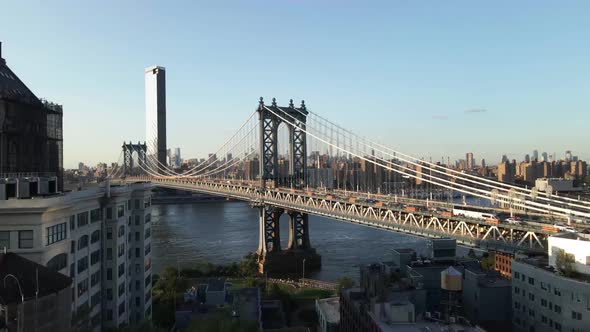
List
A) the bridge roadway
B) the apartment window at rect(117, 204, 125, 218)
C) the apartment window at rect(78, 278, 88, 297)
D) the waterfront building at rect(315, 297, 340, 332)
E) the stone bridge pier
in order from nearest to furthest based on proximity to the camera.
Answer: the apartment window at rect(78, 278, 88, 297) < the apartment window at rect(117, 204, 125, 218) < the waterfront building at rect(315, 297, 340, 332) < the bridge roadway < the stone bridge pier

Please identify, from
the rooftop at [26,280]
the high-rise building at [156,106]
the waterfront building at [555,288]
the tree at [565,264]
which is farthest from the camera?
the high-rise building at [156,106]

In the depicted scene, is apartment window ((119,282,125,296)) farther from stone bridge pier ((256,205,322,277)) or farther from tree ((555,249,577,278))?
stone bridge pier ((256,205,322,277))

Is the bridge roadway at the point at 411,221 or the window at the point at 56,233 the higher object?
the window at the point at 56,233

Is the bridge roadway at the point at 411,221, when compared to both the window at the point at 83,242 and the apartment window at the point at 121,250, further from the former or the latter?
the window at the point at 83,242

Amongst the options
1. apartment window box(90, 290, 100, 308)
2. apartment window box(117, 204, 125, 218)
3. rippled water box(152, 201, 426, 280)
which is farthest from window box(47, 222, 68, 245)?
rippled water box(152, 201, 426, 280)

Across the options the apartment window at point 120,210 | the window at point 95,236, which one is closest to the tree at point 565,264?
the apartment window at point 120,210

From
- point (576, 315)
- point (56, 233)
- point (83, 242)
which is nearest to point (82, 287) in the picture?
point (83, 242)

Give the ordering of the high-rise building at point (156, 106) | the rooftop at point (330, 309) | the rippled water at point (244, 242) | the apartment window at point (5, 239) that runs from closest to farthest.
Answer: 1. the apartment window at point (5, 239)
2. the rooftop at point (330, 309)
3. the rippled water at point (244, 242)
4. the high-rise building at point (156, 106)
